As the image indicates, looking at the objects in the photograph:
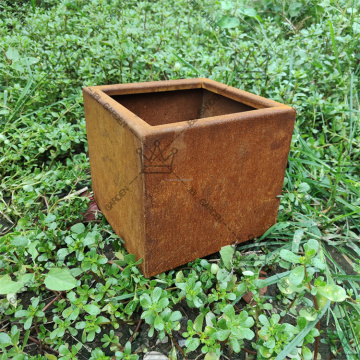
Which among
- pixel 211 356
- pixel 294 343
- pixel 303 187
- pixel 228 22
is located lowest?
pixel 211 356

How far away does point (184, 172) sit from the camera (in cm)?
109

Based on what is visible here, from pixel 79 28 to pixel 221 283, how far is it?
2127 millimetres

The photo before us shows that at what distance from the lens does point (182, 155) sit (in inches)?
41.7

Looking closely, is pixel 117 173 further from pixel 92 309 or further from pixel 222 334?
pixel 222 334

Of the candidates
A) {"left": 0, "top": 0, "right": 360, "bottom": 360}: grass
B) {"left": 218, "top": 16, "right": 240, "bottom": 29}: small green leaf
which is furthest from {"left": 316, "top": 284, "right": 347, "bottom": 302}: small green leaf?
{"left": 218, "top": 16, "right": 240, "bottom": 29}: small green leaf

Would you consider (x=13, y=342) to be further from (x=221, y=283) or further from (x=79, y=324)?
(x=221, y=283)

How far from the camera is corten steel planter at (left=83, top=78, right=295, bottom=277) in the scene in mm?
1047

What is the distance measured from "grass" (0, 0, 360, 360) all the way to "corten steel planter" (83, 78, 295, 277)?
0.09m

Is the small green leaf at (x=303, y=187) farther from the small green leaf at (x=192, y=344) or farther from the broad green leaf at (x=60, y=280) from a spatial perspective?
the broad green leaf at (x=60, y=280)

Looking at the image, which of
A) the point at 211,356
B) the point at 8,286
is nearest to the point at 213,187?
the point at 211,356

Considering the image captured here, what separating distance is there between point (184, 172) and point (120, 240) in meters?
0.44

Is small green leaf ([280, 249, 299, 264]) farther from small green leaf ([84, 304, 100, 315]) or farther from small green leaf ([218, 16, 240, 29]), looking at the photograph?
small green leaf ([218, 16, 240, 29])

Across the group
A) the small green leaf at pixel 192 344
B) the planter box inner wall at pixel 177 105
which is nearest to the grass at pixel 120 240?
the small green leaf at pixel 192 344

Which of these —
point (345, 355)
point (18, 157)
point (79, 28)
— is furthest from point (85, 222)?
point (79, 28)
